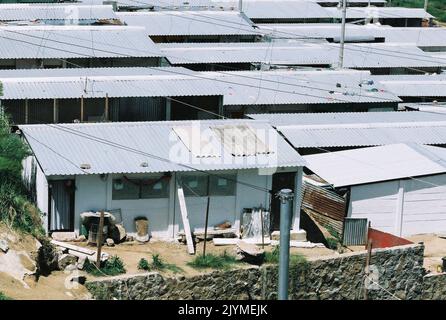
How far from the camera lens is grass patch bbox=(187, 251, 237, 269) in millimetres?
24188

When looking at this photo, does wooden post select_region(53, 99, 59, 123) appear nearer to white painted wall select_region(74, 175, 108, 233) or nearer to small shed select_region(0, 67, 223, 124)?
small shed select_region(0, 67, 223, 124)

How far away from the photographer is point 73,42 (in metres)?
40.7

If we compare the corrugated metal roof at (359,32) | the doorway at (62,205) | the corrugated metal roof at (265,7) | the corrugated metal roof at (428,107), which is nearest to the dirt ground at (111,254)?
the doorway at (62,205)

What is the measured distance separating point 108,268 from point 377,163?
10064 mm

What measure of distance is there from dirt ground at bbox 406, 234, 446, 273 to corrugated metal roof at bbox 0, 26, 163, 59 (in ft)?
49.7

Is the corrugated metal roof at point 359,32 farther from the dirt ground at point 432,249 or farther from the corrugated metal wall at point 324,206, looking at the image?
the dirt ground at point 432,249

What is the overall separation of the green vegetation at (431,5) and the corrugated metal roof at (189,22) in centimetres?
2995

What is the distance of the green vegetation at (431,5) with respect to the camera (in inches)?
3088

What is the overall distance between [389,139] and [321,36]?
18867 millimetres

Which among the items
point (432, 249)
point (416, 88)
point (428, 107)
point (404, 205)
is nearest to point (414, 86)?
point (416, 88)

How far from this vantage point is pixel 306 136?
3325 cm

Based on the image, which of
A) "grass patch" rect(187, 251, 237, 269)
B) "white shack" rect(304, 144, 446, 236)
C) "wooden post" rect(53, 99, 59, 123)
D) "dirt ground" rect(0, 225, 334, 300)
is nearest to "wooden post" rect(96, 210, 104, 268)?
"dirt ground" rect(0, 225, 334, 300)

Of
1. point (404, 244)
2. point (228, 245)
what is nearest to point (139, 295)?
point (228, 245)
